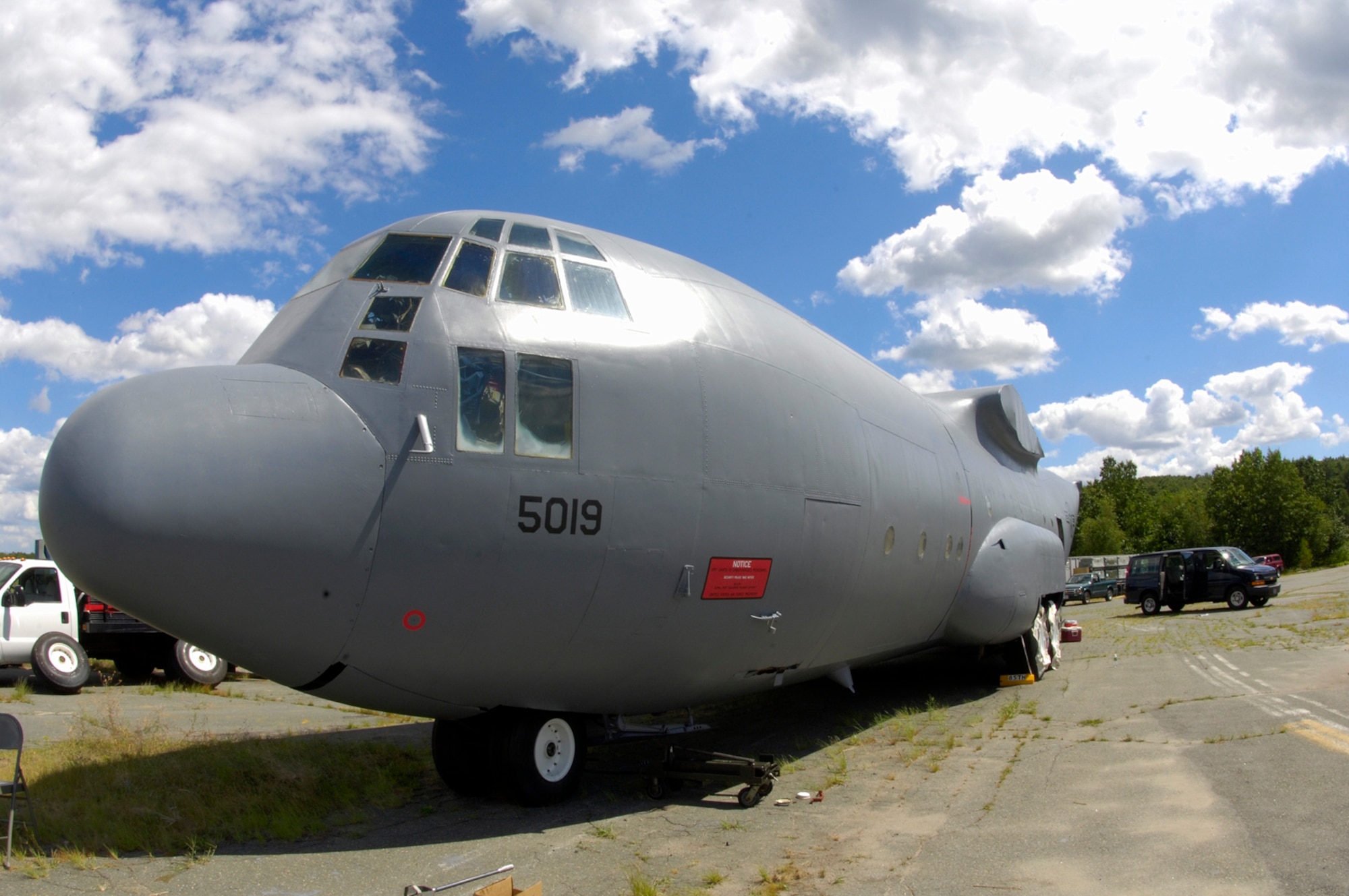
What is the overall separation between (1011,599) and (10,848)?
1147 cm

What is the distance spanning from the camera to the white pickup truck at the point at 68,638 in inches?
611

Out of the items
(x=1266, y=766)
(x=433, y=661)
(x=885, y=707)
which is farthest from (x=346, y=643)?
(x=885, y=707)

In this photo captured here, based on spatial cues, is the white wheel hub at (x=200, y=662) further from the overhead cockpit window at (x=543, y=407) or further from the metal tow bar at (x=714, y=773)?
the overhead cockpit window at (x=543, y=407)

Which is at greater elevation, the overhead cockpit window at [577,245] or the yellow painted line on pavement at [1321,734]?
the overhead cockpit window at [577,245]

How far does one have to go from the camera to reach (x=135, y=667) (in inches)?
695

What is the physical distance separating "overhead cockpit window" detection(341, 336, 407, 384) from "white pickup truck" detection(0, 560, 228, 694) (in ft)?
38.9

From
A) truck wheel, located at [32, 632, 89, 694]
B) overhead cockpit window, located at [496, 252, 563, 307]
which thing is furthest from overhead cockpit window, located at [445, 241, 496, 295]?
truck wheel, located at [32, 632, 89, 694]

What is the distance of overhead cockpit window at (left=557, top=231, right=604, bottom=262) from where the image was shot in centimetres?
716

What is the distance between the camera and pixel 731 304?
816 cm

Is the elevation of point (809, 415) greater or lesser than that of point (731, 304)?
lesser

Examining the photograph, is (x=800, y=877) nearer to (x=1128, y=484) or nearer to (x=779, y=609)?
(x=779, y=609)

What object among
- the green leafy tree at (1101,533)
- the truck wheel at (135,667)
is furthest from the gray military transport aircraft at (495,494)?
the green leafy tree at (1101,533)

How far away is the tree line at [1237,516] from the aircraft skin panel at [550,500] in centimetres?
7534

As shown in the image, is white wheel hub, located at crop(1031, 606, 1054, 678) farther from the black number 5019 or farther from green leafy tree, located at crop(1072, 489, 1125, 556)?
green leafy tree, located at crop(1072, 489, 1125, 556)
